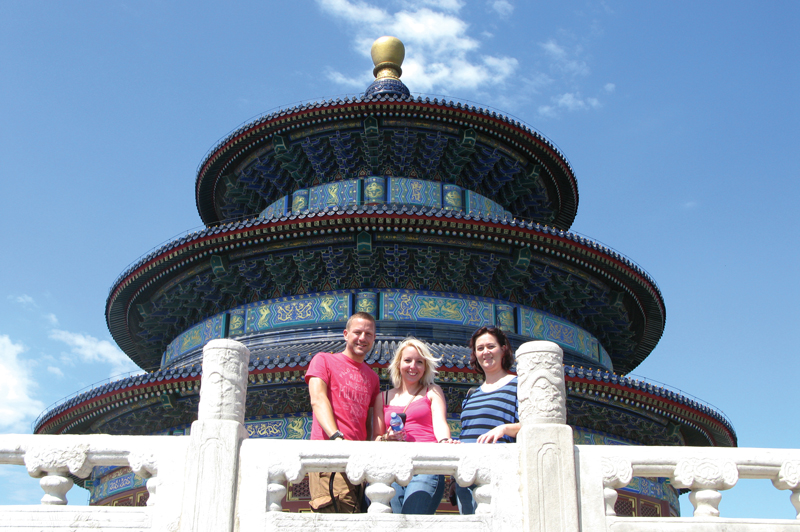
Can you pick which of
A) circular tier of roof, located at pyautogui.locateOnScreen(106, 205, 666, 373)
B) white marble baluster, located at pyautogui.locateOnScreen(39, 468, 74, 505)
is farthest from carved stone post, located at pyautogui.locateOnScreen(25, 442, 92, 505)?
circular tier of roof, located at pyautogui.locateOnScreen(106, 205, 666, 373)

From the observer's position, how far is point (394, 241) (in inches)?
567

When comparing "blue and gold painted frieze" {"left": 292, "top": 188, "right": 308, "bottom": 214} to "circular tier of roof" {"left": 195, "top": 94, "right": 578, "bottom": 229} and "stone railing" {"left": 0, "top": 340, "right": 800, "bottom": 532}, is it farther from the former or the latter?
"stone railing" {"left": 0, "top": 340, "right": 800, "bottom": 532}

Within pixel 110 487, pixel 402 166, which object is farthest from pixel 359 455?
pixel 402 166

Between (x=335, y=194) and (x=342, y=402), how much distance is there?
40.7ft

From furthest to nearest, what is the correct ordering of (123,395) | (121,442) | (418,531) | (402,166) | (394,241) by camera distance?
(402,166)
(394,241)
(123,395)
(121,442)
(418,531)

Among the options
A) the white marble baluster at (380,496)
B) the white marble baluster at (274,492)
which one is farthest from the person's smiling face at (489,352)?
the white marble baluster at (274,492)

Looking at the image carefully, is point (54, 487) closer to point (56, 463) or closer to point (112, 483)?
point (56, 463)

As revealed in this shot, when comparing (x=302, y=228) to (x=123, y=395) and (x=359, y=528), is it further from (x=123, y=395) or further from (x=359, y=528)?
(x=359, y=528)

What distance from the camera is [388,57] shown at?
835 inches

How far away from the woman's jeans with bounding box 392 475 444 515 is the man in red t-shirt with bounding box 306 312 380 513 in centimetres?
33

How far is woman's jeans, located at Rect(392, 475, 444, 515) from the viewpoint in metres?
5.33

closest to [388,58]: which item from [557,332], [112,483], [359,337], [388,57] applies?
[388,57]

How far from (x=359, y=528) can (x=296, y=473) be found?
22.2 inches

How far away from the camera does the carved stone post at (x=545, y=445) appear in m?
4.98
